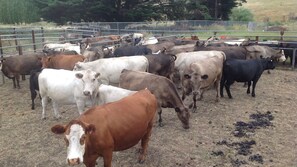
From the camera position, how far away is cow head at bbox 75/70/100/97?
267 inches

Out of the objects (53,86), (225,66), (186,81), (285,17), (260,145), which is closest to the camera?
(260,145)

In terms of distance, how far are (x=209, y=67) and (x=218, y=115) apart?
5.22ft

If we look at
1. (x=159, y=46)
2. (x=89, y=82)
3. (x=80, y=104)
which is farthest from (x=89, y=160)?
(x=159, y=46)

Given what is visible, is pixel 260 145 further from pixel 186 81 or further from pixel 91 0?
pixel 91 0

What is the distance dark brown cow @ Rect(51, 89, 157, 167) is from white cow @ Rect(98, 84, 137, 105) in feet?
3.86

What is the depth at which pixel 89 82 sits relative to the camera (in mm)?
6922

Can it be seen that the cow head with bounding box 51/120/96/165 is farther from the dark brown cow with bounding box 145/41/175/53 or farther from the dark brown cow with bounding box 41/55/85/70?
the dark brown cow with bounding box 145/41/175/53

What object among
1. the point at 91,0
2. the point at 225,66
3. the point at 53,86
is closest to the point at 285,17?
the point at 91,0

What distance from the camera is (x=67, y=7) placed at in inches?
1239

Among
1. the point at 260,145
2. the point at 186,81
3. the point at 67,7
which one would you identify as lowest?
the point at 260,145

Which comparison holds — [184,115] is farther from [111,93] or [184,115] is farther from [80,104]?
[80,104]

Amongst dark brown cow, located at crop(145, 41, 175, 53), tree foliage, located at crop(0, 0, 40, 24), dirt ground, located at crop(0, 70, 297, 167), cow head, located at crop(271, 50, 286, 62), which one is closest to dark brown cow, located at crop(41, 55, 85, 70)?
dirt ground, located at crop(0, 70, 297, 167)

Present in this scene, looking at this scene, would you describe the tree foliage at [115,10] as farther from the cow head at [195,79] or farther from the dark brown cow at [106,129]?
the dark brown cow at [106,129]

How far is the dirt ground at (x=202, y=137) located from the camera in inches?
236
